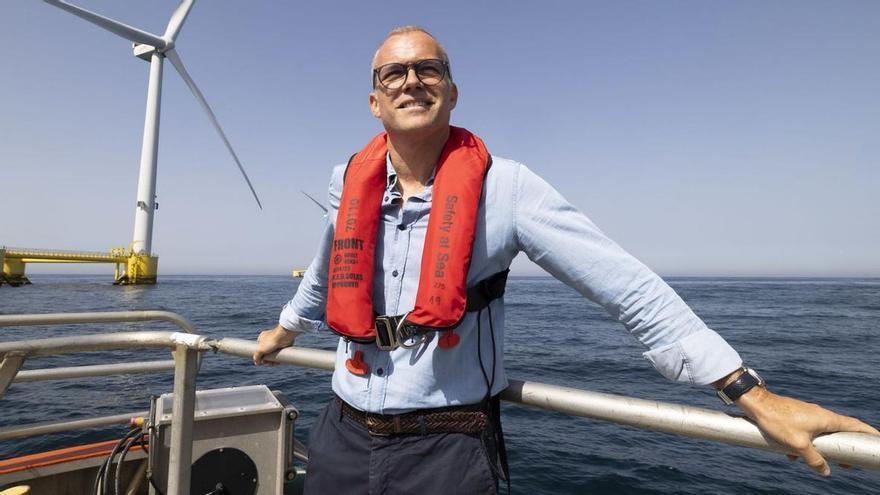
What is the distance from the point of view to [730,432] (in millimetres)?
1203

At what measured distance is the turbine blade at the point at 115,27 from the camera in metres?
32.8

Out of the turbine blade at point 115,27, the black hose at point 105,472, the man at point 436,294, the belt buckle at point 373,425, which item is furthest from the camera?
the turbine blade at point 115,27

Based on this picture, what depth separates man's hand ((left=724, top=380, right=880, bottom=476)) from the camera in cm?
111

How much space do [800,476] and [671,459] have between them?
1741mm

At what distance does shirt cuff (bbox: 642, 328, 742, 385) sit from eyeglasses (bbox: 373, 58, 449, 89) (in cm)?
119

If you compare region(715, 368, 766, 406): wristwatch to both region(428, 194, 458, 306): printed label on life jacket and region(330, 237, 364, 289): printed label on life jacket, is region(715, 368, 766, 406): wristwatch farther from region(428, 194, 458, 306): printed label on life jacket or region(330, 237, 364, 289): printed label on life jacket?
region(330, 237, 364, 289): printed label on life jacket

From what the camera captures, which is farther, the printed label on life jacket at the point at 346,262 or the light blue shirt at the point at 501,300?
the printed label on life jacket at the point at 346,262

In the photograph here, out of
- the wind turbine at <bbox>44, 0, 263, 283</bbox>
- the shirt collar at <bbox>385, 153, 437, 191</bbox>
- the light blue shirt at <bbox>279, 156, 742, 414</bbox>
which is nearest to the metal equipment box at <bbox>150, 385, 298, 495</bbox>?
the light blue shirt at <bbox>279, 156, 742, 414</bbox>

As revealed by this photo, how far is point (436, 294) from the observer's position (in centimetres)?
150

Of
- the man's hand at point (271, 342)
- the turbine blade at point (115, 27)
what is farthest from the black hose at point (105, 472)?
the turbine blade at point (115, 27)

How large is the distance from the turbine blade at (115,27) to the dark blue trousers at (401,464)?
42.5m

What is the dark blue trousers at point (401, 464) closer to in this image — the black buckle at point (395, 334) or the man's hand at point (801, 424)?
the black buckle at point (395, 334)

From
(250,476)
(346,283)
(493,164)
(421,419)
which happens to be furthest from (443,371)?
(250,476)

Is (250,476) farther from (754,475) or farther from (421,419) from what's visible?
(754,475)
